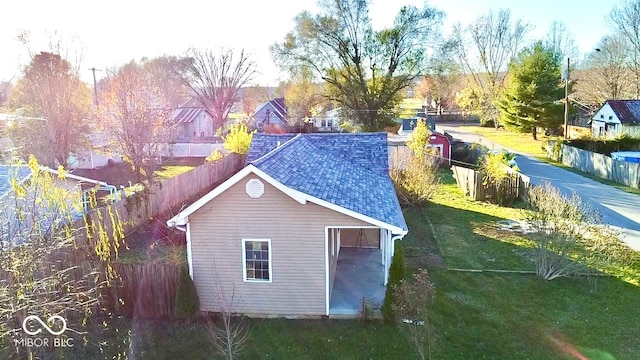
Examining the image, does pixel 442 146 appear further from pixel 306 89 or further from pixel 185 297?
pixel 185 297

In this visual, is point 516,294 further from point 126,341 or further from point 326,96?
point 326,96

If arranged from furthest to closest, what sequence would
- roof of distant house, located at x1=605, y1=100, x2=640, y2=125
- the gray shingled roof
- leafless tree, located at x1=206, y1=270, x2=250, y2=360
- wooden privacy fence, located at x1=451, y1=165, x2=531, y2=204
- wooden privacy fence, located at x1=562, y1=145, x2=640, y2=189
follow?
roof of distant house, located at x1=605, y1=100, x2=640, y2=125, wooden privacy fence, located at x1=562, y1=145, x2=640, y2=189, wooden privacy fence, located at x1=451, y1=165, x2=531, y2=204, the gray shingled roof, leafless tree, located at x1=206, y1=270, x2=250, y2=360

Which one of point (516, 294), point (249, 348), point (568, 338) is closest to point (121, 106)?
point (249, 348)

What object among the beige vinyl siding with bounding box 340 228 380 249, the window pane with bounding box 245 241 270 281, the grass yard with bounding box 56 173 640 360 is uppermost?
the window pane with bounding box 245 241 270 281

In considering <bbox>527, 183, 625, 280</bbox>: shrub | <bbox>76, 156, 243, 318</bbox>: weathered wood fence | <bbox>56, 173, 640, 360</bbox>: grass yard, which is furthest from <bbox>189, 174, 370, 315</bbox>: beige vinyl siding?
<bbox>527, 183, 625, 280</bbox>: shrub

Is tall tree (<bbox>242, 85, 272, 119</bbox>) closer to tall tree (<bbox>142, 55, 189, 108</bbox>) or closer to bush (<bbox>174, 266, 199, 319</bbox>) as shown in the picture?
tall tree (<bbox>142, 55, 189, 108</bbox>)

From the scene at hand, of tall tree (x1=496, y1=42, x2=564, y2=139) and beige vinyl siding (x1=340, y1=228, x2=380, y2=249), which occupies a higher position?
tall tree (x1=496, y1=42, x2=564, y2=139)

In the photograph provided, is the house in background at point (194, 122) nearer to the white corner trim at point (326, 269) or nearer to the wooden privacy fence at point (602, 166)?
the wooden privacy fence at point (602, 166)
